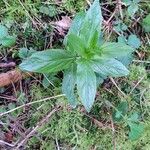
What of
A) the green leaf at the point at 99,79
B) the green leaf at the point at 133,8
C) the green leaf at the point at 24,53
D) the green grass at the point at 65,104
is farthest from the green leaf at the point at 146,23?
the green leaf at the point at 24,53

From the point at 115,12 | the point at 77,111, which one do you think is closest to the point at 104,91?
the point at 77,111

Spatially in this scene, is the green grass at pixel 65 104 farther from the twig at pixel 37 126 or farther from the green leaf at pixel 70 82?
the green leaf at pixel 70 82

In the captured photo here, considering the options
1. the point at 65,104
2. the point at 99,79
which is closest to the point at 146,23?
the point at 99,79

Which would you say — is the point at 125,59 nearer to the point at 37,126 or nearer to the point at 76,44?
the point at 76,44

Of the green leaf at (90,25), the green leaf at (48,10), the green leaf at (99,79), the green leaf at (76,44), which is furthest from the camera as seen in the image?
the green leaf at (48,10)

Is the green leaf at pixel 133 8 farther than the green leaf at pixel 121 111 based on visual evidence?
Yes

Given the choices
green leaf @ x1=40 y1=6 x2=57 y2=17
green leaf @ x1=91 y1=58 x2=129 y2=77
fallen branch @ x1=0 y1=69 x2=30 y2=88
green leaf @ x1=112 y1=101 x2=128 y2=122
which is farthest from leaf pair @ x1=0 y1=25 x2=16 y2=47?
green leaf @ x1=112 y1=101 x2=128 y2=122

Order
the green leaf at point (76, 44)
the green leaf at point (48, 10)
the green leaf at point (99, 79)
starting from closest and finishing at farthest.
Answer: the green leaf at point (76, 44), the green leaf at point (99, 79), the green leaf at point (48, 10)
